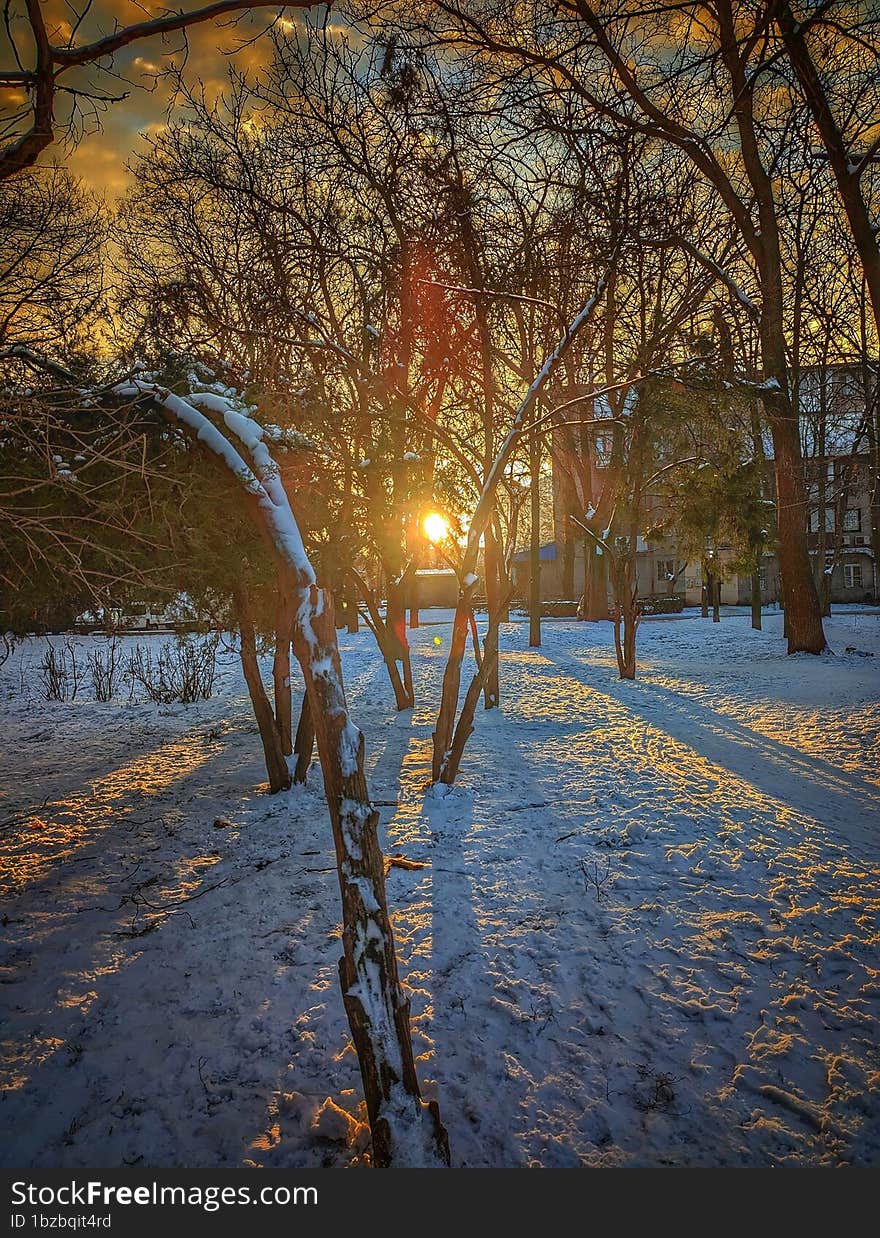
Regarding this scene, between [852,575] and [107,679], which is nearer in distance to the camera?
[107,679]

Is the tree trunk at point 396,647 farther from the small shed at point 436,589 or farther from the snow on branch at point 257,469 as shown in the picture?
the small shed at point 436,589

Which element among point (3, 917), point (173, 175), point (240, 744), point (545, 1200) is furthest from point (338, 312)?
point (545, 1200)

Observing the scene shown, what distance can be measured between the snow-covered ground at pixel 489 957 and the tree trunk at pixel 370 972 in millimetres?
325

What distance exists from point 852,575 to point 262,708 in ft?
156

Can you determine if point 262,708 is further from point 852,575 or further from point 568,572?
point 852,575

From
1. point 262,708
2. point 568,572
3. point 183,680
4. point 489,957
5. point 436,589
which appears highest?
point 568,572

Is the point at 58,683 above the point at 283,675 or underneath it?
underneath

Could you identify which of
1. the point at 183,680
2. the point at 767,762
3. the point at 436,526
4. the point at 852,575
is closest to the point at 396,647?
the point at 436,526

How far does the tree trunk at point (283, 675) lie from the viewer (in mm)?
7520

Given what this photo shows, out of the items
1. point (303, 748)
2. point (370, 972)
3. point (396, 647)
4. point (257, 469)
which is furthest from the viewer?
point (396, 647)

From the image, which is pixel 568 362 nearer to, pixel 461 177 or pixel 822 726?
pixel 461 177

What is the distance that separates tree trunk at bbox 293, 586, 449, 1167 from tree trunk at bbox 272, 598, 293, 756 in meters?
4.79

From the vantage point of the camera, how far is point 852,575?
42219 mm

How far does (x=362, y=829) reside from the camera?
2617 mm
